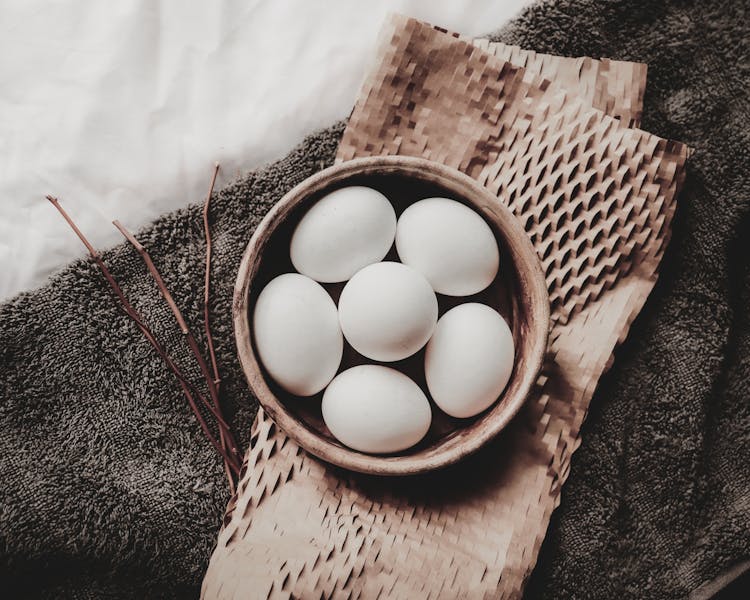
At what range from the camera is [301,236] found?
A: 19.3 inches

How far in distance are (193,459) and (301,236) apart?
0.25 meters

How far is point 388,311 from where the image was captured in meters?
0.45

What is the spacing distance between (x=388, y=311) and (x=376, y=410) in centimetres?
8

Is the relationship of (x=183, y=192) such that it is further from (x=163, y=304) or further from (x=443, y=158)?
(x=443, y=158)

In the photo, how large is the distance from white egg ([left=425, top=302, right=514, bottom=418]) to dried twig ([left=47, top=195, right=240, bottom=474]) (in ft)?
0.69

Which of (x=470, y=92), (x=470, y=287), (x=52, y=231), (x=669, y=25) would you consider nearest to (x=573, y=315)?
(x=470, y=287)

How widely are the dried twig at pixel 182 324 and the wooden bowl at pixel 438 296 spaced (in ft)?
0.32

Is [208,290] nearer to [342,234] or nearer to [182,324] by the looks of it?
[182,324]

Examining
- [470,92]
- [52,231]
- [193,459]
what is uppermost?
[470,92]

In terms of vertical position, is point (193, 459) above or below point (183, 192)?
below

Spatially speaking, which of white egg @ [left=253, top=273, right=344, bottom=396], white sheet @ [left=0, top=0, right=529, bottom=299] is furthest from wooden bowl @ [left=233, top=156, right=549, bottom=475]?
white sheet @ [left=0, top=0, right=529, bottom=299]

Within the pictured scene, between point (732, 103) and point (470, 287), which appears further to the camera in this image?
point (732, 103)

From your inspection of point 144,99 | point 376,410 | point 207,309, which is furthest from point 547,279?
point 144,99

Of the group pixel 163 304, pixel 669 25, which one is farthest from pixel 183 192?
pixel 669 25
